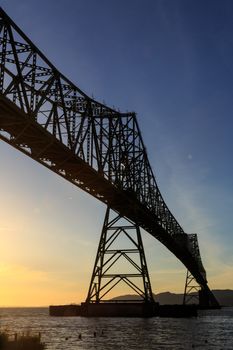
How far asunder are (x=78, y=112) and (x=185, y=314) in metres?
47.9

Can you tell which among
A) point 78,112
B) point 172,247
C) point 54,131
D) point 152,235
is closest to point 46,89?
point 54,131

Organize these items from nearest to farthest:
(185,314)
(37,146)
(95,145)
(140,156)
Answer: (37,146), (95,145), (140,156), (185,314)

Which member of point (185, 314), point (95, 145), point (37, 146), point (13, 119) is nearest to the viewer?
point (13, 119)

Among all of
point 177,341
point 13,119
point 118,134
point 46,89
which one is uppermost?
point 118,134

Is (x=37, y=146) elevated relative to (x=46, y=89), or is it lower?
lower

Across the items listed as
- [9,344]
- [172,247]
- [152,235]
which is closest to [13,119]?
[9,344]

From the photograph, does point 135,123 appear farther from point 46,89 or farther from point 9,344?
point 9,344

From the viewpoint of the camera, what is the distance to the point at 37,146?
40.5 meters

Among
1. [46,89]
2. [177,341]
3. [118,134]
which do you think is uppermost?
[118,134]

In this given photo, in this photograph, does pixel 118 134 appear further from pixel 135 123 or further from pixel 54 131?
pixel 54 131

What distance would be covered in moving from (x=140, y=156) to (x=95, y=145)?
21317 mm

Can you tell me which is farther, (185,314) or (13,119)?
(185,314)

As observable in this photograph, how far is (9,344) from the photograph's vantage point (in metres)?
27.4

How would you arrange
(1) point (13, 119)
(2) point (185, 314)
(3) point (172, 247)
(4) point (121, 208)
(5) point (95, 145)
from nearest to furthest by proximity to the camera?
(1) point (13, 119) < (5) point (95, 145) < (4) point (121, 208) < (2) point (185, 314) < (3) point (172, 247)
